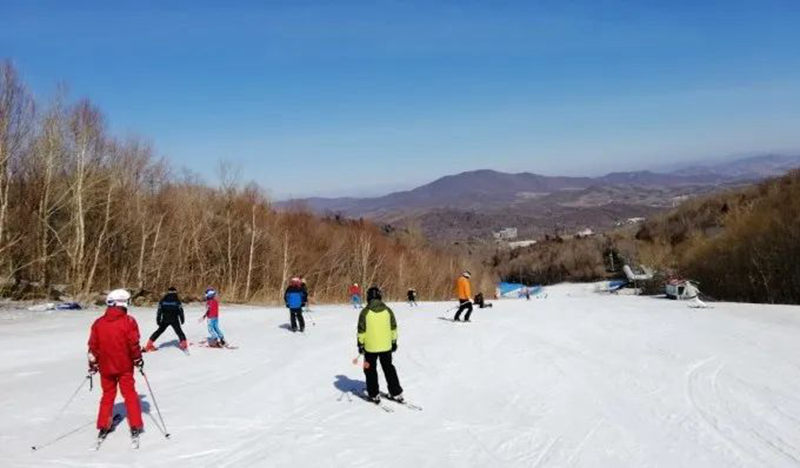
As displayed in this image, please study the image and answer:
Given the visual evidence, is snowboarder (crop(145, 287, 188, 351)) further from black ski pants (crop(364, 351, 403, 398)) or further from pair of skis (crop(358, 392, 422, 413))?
black ski pants (crop(364, 351, 403, 398))

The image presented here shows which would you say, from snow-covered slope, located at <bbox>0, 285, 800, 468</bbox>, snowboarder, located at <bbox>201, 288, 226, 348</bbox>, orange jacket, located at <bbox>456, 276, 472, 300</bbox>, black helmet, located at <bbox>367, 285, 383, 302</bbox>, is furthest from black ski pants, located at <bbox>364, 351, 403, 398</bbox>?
orange jacket, located at <bbox>456, 276, 472, 300</bbox>

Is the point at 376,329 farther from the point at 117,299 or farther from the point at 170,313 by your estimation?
the point at 170,313

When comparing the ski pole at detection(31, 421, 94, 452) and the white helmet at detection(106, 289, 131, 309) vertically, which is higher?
the white helmet at detection(106, 289, 131, 309)

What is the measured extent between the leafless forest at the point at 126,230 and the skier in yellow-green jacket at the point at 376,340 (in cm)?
2392

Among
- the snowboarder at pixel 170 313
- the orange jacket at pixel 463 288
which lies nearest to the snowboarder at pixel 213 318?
the snowboarder at pixel 170 313

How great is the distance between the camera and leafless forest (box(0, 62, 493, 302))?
32625 millimetres

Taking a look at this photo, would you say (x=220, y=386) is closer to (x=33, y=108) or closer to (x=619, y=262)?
(x=33, y=108)

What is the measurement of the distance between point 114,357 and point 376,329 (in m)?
4.20

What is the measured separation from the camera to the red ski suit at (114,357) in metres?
8.75

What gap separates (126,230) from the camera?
4056 centimetres

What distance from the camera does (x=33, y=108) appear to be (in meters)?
31.5

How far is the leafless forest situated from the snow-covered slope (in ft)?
45.1

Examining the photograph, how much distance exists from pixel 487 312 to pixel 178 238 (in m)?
25.5

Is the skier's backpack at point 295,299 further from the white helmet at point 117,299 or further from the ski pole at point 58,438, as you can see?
the white helmet at point 117,299
